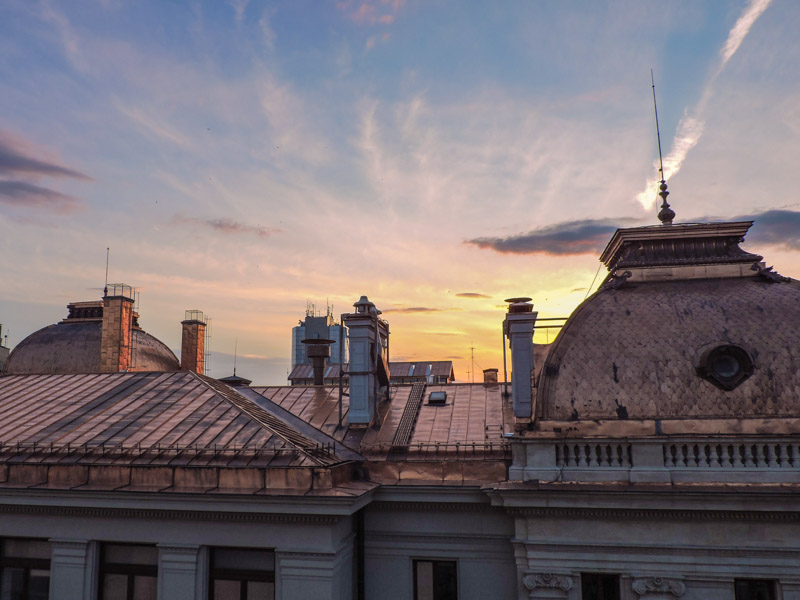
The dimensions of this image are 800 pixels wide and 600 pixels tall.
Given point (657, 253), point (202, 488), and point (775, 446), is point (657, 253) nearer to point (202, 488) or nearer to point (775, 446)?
point (775, 446)

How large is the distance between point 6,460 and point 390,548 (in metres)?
12.3

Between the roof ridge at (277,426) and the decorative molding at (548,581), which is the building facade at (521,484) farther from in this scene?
the roof ridge at (277,426)

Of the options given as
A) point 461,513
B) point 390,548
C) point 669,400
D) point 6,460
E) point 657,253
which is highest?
point 657,253

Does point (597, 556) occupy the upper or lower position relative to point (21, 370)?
lower

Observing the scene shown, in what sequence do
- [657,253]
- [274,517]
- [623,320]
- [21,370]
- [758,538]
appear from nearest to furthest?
[758,538]
[274,517]
[623,320]
[657,253]
[21,370]

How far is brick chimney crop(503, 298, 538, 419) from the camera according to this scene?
1884 cm

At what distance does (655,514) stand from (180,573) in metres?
13.1

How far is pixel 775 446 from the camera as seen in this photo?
15.5 m

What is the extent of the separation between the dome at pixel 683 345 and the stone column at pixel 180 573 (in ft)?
35.4

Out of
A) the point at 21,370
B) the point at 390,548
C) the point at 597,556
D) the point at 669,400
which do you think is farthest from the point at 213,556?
the point at 21,370

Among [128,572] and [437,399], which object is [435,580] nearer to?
[437,399]

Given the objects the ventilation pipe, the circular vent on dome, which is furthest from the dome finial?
the ventilation pipe

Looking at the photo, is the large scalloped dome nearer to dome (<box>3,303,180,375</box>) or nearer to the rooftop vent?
the rooftop vent

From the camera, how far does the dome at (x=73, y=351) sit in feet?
156
